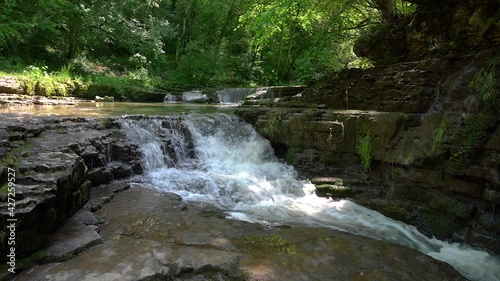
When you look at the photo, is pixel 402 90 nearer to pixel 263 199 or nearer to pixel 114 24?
pixel 263 199

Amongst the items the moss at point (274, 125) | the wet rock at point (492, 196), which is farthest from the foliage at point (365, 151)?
the moss at point (274, 125)

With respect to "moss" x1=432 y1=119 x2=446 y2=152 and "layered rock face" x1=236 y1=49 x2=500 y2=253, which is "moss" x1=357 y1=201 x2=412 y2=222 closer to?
"layered rock face" x1=236 y1=49 x2=500 y2=253

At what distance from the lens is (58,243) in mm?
3131

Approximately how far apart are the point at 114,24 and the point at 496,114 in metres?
16.0

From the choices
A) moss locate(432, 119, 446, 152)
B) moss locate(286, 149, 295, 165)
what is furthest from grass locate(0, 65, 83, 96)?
moss locate(432, 119, 446, 152)

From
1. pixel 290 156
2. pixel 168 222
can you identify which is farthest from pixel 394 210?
pixel 168 222

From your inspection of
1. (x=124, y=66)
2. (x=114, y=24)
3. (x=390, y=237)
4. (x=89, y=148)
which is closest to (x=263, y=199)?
(x=390, y=237)

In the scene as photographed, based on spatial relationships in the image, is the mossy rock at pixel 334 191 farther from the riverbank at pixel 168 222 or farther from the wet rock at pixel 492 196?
the wet rock at pixel 492 196

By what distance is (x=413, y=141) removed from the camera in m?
5.46

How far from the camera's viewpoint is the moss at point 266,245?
10.9 feet

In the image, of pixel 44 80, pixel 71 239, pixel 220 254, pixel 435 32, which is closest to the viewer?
pixel 220 254

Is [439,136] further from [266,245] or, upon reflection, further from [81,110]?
[81,110]

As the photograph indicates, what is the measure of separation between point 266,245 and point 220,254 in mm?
579

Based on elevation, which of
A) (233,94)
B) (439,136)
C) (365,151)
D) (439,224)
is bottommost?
(439,224)
